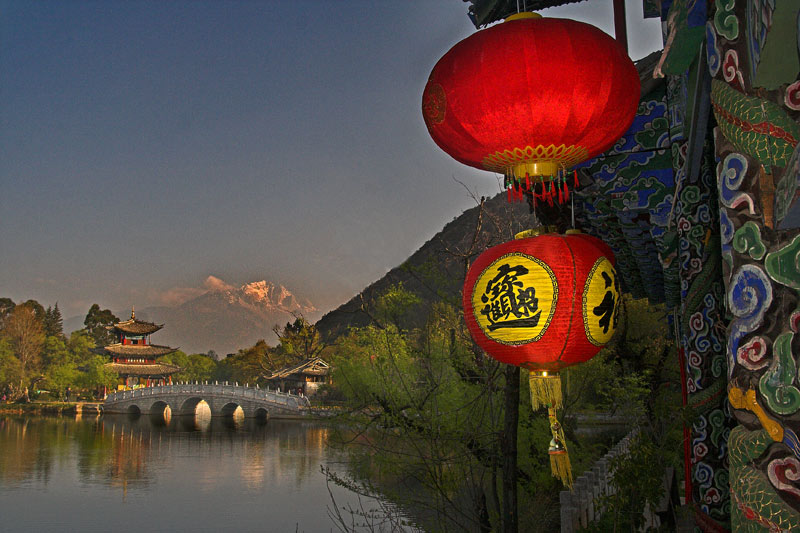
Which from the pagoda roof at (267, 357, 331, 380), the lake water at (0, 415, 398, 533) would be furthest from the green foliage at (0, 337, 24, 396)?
the pagoda roof at (267, 357, 331, 380)

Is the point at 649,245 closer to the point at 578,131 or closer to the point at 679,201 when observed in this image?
the point at 679,201

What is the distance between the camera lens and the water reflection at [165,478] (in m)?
16.7

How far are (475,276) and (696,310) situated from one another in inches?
51.6

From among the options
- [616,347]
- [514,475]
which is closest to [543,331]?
[514,475]

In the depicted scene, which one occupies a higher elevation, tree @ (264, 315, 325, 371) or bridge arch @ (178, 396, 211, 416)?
tree @ (264, 315, 325, 371)

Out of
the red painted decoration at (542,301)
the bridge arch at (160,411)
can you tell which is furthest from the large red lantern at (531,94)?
the bridge arch at (160,411)

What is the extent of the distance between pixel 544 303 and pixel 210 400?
3906 centimetres

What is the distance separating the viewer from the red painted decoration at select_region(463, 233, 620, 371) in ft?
8.77

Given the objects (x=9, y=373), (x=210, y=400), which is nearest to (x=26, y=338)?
(x=9, y=373)

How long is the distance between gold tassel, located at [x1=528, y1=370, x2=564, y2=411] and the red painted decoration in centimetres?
8

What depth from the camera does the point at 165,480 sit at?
21.2m

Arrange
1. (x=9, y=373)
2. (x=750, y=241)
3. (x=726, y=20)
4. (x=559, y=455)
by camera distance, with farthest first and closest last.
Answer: (x=9, y=373) < (x=559, y=455) < (x=726, y=20) < (x=750, y=241)

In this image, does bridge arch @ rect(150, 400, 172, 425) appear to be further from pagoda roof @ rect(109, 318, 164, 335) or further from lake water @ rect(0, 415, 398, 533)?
pagoda roof @ rect(109, 318, 164, 335)

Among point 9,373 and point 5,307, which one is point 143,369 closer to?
point 9,373
